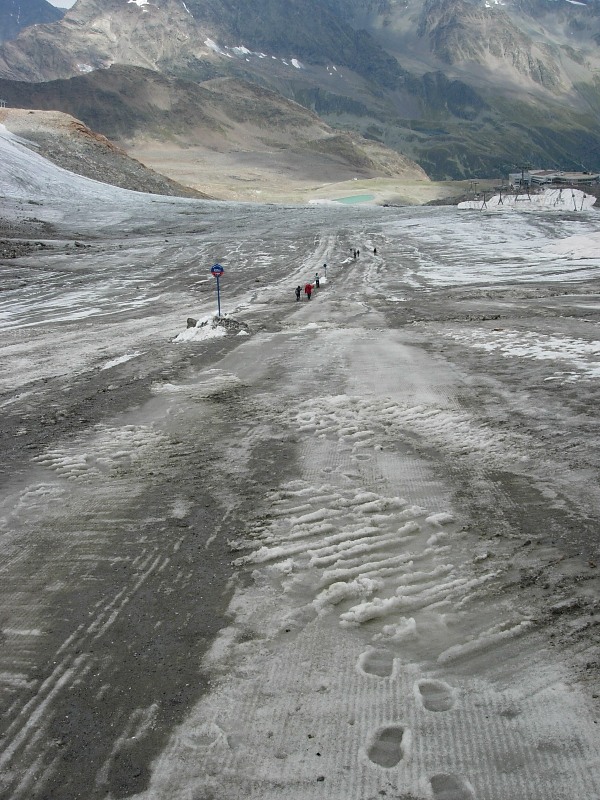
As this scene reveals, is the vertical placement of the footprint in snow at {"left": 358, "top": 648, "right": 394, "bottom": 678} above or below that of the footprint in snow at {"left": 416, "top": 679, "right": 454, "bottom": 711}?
above

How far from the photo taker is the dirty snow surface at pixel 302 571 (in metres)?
2.88


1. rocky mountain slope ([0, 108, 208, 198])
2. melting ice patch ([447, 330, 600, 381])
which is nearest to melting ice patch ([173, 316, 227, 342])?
melting ice patch ([447, 330, 600, 381])

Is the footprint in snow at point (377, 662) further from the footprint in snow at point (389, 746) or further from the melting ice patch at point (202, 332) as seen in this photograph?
the melting ice patch at point (202, 332)

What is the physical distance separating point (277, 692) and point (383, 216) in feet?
158

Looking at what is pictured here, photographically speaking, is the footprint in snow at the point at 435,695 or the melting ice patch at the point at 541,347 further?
the melting ice patch at the point at 541,347

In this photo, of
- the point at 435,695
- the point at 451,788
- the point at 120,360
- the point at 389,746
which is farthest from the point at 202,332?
the point at 451,788

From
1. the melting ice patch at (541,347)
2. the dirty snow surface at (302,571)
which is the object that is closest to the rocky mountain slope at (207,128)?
the melting ice patch at (541,347)

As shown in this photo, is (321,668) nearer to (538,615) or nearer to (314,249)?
(538,615)

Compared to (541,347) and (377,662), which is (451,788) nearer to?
(377,662)

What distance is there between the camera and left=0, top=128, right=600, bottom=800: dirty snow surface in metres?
2.88

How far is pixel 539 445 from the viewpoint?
6.15 metres

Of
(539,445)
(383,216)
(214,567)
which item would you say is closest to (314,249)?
(383,216)

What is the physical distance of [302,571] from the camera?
4.20 meters

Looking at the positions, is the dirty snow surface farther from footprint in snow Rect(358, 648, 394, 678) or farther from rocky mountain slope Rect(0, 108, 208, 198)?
rocky mountain slope Rect(0, 108, 208, 198)
